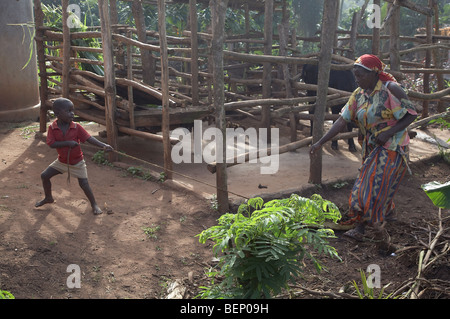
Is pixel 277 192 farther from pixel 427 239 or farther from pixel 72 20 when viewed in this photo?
pixel 72 20

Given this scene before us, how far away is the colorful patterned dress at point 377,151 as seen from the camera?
4062 millimetres

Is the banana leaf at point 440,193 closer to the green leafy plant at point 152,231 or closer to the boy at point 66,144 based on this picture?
the green leafy plant at point 152,231

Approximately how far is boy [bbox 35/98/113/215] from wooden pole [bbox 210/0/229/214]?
3.46ft

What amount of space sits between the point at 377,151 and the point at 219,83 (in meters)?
Answer: 1.56

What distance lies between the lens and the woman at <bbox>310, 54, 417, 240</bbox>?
13.2ft

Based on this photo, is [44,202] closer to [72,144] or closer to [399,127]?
[72,144]

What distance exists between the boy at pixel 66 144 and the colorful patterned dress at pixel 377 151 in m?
2.29

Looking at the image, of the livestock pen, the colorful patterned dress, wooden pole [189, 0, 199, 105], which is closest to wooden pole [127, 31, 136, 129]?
the livestock pen

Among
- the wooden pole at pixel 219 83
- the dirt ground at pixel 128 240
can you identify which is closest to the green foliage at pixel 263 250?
the dirt ground at pixel 128 240

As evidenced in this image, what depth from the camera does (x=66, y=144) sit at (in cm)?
443

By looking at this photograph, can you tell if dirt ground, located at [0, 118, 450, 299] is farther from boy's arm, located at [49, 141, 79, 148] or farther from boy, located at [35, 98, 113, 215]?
boy's arm, located at [49, 141, 79, 148]

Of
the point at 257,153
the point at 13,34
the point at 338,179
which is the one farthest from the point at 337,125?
the point at 13,34
